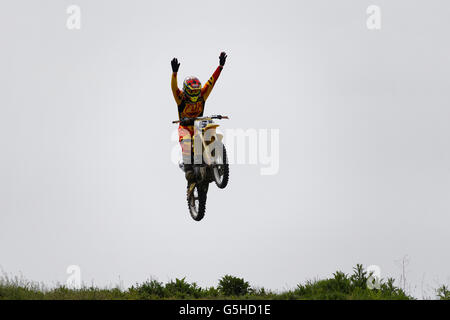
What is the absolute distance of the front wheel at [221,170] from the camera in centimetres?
1700

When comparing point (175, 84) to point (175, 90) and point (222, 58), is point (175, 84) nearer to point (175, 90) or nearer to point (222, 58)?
point (175, 90)

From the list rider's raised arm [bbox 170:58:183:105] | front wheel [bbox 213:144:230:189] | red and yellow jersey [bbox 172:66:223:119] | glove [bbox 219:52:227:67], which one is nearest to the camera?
front wheel [bbox 213:144:230:189]

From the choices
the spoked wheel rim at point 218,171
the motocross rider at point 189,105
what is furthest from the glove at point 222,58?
the spoked wheel rim at point 218,171

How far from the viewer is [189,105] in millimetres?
18344

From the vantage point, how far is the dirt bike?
56.5 feet

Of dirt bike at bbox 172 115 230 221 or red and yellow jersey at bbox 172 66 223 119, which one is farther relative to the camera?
red and yellow jersey at bbox 172 66 223 119

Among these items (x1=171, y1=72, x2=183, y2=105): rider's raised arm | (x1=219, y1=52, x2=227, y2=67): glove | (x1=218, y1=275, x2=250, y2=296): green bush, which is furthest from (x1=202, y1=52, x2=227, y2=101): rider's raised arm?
(x1=218, y1=275, x2=250, y2=296): green bush

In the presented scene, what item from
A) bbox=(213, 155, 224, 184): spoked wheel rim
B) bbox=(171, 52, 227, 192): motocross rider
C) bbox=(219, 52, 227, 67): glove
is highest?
bbox=(219, 52, 227, 67): glove

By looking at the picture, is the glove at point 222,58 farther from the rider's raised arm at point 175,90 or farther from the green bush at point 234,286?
the green bush at point 234,286

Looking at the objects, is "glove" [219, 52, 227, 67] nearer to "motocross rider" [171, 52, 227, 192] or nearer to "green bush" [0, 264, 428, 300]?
"motocross rider" [171, 52, 227, 192]

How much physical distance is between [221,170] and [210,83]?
9.66ft

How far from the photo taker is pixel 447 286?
1947 cm
